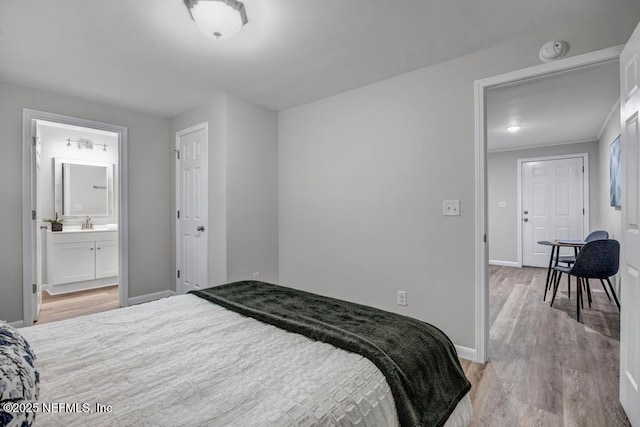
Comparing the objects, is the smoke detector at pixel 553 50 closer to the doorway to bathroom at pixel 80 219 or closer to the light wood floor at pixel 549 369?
the light wood floor at pixel 549 369

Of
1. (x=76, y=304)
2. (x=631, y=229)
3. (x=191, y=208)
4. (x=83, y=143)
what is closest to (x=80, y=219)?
(x=83, y=143)

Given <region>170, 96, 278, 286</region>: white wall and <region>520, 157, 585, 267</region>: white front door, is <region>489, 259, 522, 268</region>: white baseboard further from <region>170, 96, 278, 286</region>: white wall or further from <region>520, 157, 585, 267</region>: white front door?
<region>170, 96, 278, 286</region>: white wall

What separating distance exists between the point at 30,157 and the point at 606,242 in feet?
18.5

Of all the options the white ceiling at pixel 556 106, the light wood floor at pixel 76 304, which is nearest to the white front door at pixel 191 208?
the light wood floor at pixel 76 304

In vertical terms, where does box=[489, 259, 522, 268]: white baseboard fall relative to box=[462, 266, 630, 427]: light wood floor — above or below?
above

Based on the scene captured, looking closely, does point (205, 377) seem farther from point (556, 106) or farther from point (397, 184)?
A: point (556, 106)

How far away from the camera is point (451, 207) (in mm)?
2420

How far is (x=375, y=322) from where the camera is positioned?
1450mm

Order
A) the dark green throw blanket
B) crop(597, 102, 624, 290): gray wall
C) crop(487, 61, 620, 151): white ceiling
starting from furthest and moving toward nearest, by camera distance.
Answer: crop(597, 102, 624, 290): gray wall → crop(487, 61, 620, 151): white ceiling → the dark green throw blanket

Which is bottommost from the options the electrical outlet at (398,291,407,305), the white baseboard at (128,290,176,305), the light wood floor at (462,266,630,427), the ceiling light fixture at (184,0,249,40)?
the light wood floor at (462,266,630,427)

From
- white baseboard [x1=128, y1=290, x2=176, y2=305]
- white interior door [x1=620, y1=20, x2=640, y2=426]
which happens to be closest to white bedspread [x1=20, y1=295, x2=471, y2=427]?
white interior door [x1=620, y1=20, x2=640, y2=426]

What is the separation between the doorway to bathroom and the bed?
2.64m

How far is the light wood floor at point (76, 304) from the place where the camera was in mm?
3367

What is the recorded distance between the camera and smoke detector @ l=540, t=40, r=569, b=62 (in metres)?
1.98
